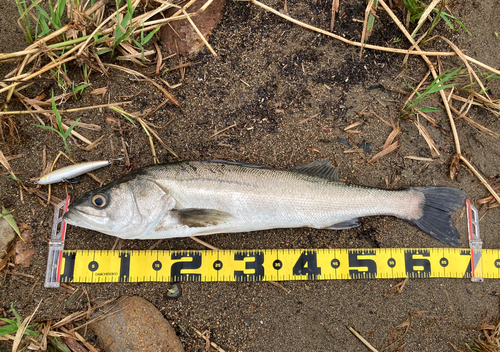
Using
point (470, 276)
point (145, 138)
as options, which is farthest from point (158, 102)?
point (470, 276)

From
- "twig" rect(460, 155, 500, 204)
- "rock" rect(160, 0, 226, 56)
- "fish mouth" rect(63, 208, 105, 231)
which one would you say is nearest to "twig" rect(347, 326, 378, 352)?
"twig" rect(460, 155, 500, 204)

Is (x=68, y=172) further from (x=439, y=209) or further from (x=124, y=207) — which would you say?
(x=439, y=209)

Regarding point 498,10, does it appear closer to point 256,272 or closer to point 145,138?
point 256,272

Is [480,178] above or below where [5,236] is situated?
above

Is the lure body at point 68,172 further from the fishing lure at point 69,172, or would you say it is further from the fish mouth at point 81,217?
the fish mouth at point 81,217

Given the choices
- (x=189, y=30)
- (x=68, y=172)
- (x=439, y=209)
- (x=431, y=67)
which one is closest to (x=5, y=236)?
(x=68, y=172)
